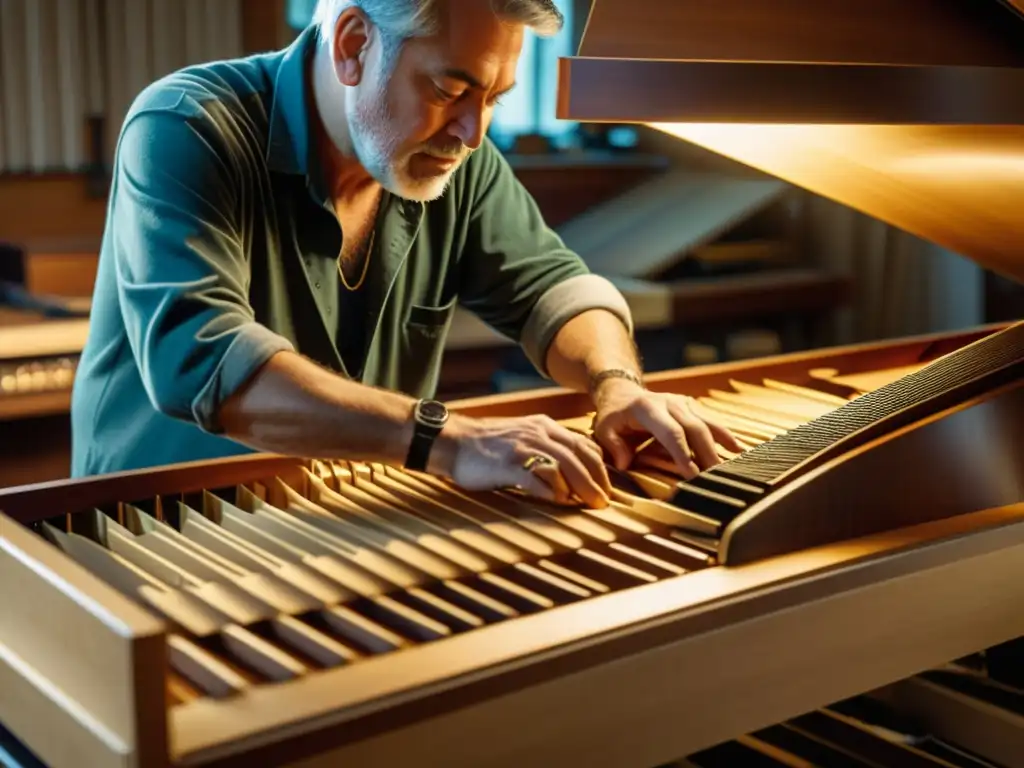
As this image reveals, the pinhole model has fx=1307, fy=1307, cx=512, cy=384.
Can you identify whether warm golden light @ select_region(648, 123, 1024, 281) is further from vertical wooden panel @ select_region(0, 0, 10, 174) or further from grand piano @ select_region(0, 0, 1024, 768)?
vertical wooden panel @ select_region(0, 0, 10, 174)

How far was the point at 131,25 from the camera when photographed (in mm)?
3562

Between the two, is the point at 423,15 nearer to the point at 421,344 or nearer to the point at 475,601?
the point at 421,344

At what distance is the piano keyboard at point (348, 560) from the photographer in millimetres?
984

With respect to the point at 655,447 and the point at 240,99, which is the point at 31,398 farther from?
the point at 655,447

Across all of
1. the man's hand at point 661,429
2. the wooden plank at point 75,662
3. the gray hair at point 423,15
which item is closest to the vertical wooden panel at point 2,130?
the gray hair at point 423,15

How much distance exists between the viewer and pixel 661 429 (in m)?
1.51

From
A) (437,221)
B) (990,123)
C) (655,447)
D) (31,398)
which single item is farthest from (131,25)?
(990,123)

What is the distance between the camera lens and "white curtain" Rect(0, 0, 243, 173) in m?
3.44

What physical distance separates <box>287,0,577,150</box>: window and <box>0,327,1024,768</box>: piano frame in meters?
3.24

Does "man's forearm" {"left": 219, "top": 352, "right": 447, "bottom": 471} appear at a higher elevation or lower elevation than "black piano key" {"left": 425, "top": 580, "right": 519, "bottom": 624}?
higher

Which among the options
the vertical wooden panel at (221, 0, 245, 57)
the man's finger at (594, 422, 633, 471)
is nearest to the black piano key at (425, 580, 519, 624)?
the man's finger at (594, 422, 633, 471)

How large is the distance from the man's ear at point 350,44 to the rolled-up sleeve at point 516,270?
379 mm

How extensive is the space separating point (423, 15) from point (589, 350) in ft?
1.72

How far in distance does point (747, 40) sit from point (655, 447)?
0.50m
